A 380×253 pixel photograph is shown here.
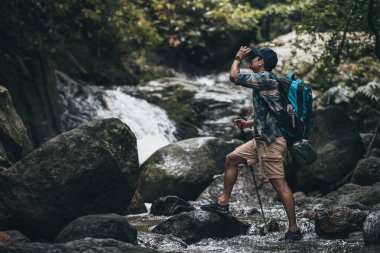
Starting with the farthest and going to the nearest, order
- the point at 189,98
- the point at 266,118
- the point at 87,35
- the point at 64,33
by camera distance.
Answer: the point at 87,35 < the point at 189,98 < the point at 64,33 < the point at 266,118

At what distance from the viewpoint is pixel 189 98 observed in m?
19.3

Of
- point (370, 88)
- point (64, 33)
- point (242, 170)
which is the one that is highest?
point (64, 33)

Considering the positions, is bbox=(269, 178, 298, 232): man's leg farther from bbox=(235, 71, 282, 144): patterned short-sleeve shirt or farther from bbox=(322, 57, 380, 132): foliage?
bbox=(322, 57, 380, 132): foliage

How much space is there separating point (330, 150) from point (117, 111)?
702 centimetres

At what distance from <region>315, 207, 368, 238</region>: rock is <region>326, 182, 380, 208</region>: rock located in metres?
1.75

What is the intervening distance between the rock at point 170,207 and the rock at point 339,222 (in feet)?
9.54

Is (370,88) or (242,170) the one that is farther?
(370,88)

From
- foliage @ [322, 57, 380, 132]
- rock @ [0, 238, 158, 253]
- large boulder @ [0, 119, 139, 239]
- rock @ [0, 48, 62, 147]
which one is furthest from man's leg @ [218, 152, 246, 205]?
foliage @ [322, 57, 380, 132]

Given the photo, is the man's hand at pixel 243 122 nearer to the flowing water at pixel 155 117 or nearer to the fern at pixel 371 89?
the flowing water at pixel 155 117

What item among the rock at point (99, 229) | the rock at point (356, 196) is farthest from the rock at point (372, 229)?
the rock at point (99, 229)

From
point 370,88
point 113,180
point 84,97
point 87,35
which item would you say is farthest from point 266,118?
point 87,35

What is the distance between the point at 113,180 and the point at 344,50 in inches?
282

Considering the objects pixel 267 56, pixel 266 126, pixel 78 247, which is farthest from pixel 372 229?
pixel 78 247

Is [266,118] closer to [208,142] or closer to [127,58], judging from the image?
[208,142]
